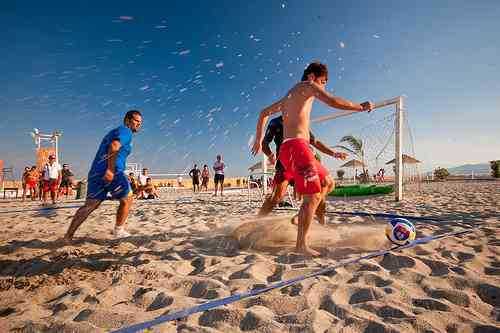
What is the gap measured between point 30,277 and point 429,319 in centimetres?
278

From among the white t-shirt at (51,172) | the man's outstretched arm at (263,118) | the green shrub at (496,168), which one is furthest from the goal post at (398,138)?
the green shrub at (496,168)

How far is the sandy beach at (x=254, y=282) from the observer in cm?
160

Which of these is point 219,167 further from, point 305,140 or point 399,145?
point 305,140

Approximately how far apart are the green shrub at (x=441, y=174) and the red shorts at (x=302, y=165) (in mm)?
29009

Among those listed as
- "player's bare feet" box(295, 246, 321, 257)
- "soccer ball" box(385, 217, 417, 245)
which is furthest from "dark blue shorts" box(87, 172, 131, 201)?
"soccer ball" box(385, 217, 417, 245)

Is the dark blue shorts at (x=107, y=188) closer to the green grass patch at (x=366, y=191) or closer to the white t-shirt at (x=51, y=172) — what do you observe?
the white t-shirt at (x=51, y=172)

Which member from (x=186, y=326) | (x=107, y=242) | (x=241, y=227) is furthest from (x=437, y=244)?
(x=107, y=242)

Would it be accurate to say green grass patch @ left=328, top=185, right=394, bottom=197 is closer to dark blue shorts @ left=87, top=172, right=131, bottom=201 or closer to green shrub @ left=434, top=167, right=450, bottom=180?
dark blue shorts @ left=87, top=172, right=131, bottom=201

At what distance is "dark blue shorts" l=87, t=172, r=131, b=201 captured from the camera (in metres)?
3.55

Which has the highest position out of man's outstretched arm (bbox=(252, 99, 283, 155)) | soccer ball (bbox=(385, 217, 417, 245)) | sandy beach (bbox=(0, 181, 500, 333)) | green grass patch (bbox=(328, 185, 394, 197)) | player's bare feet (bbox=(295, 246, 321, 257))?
man's outstretched arm (bbox=(252, 99, 283, 155))

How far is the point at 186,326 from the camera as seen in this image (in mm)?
1576

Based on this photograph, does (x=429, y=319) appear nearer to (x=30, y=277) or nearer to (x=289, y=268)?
(x=289, y=268)

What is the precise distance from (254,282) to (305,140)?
4.64 ft

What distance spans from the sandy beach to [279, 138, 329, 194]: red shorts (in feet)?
2.03
